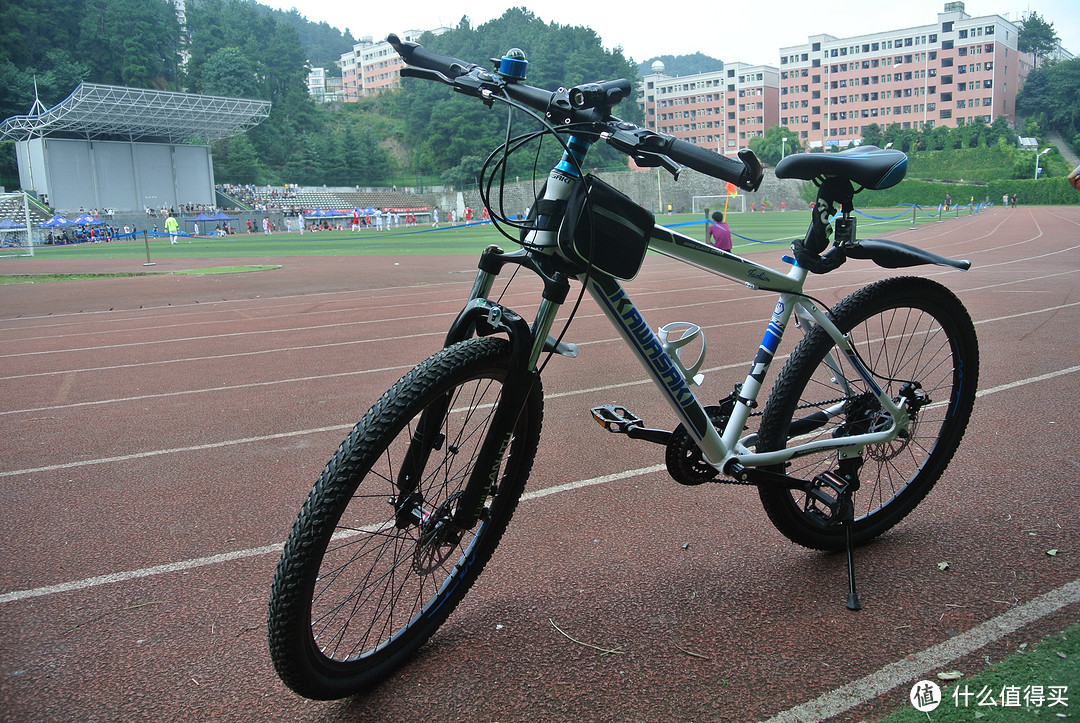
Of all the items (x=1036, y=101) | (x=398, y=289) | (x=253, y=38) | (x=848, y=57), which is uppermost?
(x=253, y=38)

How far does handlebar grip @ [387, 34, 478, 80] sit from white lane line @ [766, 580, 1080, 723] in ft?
6.55

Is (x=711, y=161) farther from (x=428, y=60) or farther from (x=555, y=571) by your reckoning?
(x=555, y=571)

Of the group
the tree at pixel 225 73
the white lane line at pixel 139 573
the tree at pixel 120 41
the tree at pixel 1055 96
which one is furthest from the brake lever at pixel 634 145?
the tree at pixel 225 73

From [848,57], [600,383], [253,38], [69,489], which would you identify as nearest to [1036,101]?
[848,57]

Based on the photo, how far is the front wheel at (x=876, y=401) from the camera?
102 inches

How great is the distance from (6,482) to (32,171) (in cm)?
7471

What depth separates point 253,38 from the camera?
106812 millimetres

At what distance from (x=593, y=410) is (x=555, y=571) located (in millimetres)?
770

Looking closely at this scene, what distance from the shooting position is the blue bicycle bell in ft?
6.97

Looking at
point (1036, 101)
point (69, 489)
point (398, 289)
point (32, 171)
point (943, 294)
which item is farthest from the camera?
point (32, 171)

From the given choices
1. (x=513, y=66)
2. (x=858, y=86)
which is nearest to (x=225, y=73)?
(x=858, y=86)

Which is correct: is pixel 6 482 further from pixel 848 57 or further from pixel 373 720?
pixel 848 57

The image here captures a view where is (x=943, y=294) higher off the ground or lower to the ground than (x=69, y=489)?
higher

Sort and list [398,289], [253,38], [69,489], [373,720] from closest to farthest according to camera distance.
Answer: [373,720] < [69,489] < [398,289] < [253,38]
